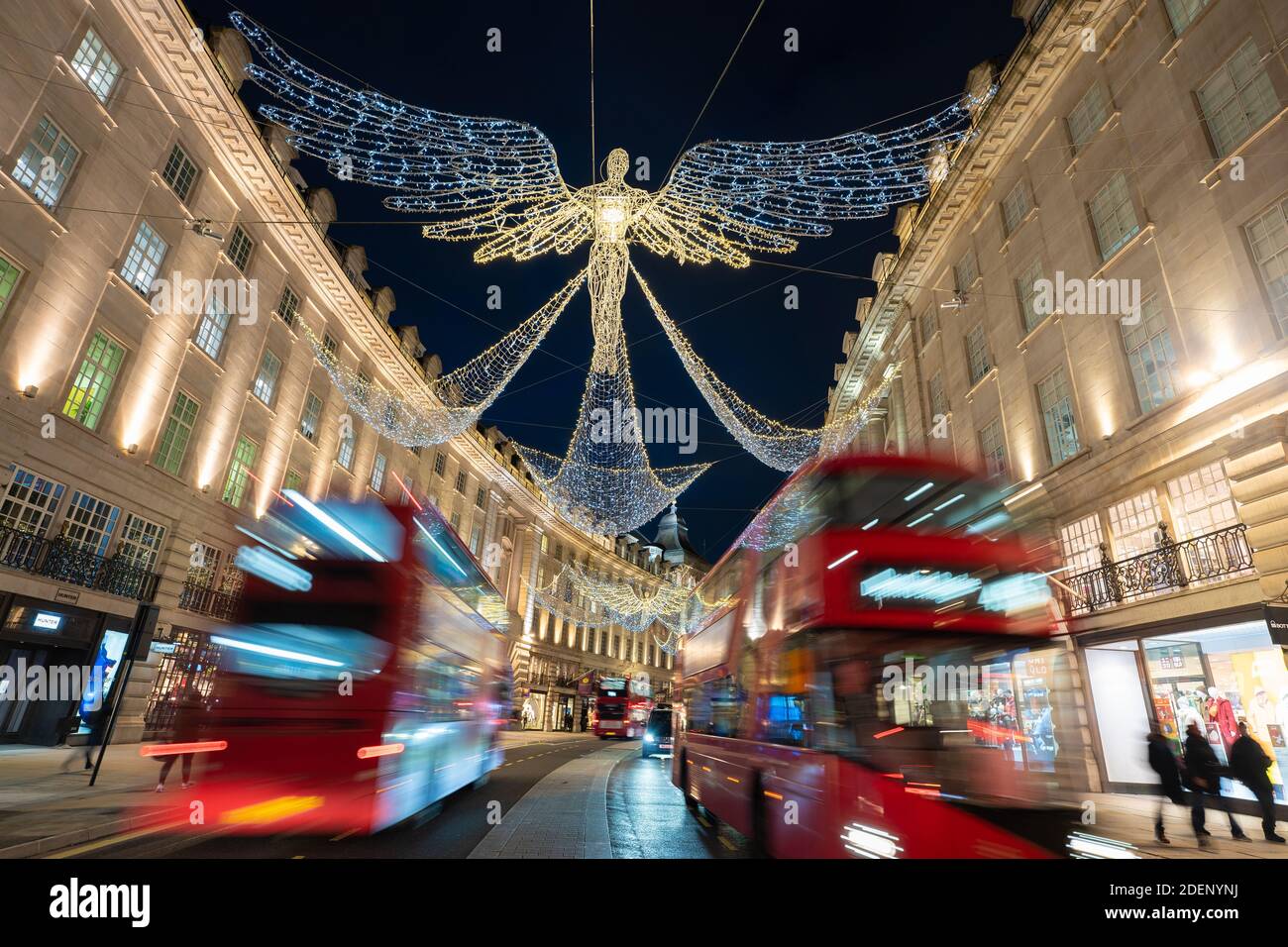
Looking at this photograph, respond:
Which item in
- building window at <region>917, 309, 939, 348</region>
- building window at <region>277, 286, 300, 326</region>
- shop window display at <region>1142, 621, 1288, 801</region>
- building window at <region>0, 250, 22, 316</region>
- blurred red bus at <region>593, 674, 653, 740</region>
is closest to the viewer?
shop window display at <region>1142, 621, 1288, 801</region>

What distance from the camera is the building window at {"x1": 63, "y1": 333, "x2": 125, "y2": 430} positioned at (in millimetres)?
14727

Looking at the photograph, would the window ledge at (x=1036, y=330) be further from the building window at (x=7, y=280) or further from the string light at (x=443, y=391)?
the building window at (x=7, y=280)

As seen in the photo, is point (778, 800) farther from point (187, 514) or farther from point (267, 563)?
point (187, 514)

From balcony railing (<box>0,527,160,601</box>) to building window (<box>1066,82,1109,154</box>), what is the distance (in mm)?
26383

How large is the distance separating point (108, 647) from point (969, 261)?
89.7 ft

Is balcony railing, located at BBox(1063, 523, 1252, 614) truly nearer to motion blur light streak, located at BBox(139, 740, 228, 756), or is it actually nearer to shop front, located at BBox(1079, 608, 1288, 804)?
shop front, located at BBox(1079, 608, 1288, 804)

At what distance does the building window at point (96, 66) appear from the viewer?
14.3 metres

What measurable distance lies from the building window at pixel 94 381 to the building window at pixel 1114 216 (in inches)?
962

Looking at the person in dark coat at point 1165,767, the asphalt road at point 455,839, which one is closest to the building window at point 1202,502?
the person in dark coat at point 1165,767

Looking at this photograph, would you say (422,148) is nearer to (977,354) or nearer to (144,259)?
(144,259)

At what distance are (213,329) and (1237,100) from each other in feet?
85.9

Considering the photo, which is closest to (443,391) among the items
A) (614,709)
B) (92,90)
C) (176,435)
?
(176,435)

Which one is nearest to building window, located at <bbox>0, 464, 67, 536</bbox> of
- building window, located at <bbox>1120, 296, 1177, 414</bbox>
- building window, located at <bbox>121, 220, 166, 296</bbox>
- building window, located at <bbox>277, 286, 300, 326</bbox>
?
building window, located at <bbox>121, 220, 166, 296</bbox>
